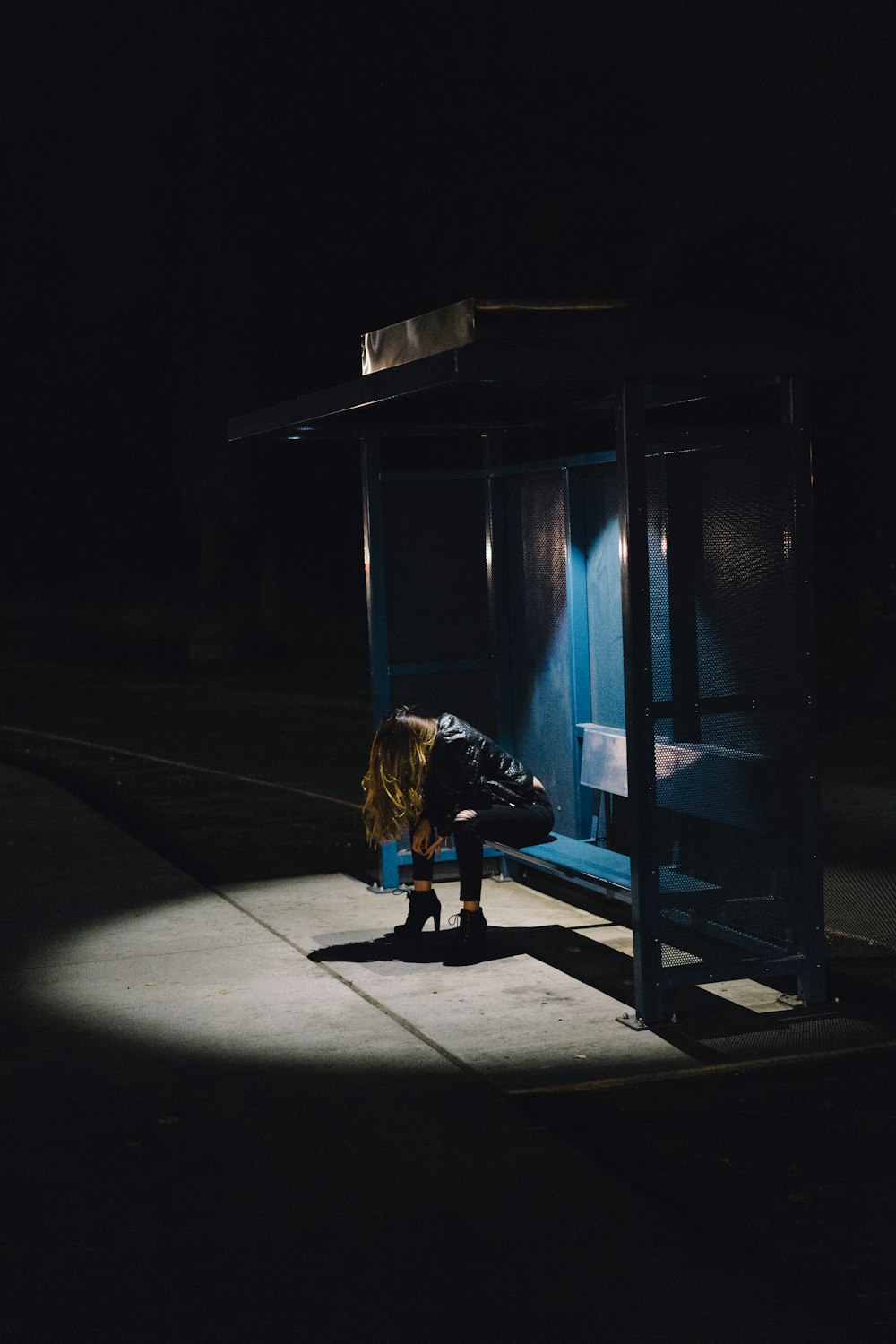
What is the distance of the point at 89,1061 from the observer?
618 cm

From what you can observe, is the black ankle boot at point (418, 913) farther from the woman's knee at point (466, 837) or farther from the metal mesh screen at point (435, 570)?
the metal mesh screen at point (435, 570)

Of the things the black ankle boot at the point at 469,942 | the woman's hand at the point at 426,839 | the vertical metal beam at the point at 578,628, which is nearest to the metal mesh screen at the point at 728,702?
the black ankle boot at the point at 469,942

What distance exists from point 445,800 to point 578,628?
1523 mm

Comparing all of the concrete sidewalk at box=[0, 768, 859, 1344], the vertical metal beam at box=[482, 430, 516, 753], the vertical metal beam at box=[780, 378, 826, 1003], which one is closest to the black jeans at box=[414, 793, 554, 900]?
the concrete sidewalk at box=[0, 768, 859, 1344]

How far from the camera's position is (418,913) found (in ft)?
25.8

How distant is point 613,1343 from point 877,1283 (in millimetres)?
709

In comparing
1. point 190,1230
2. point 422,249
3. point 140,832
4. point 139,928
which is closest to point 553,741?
point 139,928

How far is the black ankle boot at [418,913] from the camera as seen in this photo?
Answer: 7.87m

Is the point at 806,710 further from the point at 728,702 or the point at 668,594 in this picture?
the point at 668,594

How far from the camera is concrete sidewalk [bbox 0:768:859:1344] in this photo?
4.09 meters

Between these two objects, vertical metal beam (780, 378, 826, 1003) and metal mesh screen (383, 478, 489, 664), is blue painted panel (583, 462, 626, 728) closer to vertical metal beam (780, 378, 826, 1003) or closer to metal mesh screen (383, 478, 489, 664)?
metal mesh screen (383, 478, 489, 664)

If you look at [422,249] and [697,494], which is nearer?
[697,494]

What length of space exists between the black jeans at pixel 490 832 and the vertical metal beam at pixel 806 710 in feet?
5.21

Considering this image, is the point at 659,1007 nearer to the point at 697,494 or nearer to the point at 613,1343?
the point at 697,494
